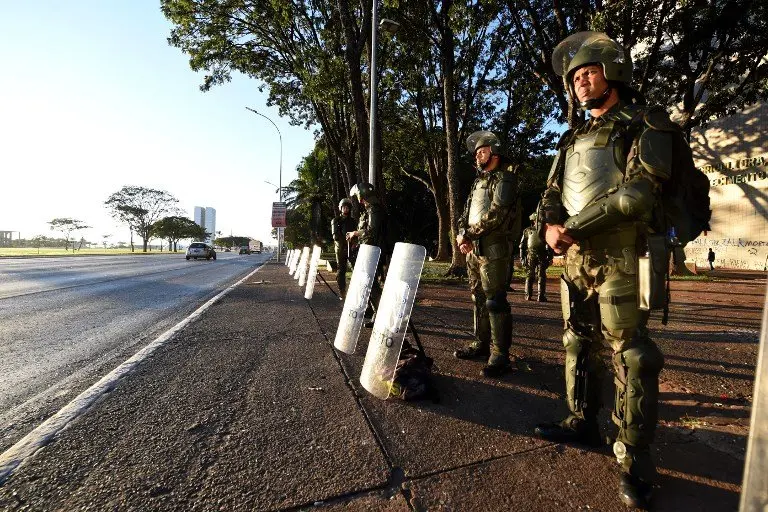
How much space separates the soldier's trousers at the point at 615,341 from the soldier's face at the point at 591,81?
84 centimetres

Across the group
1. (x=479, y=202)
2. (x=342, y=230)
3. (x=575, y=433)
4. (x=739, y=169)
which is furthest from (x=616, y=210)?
(x=739, y=169)

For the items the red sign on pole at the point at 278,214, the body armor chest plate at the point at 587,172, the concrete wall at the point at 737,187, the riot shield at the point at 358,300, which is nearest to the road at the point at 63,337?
the riot shield at the point at 358,300

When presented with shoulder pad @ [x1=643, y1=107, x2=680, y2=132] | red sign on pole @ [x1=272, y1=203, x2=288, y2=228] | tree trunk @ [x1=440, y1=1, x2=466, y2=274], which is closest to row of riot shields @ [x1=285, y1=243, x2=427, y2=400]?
shoulder pad @ [x1=643, y1=107, x2=680, y2=132]

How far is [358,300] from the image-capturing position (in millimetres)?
3363

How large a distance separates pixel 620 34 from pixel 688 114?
18.1ft

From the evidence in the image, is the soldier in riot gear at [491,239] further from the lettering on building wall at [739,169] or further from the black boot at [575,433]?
the lettering on building wall at [739,169]

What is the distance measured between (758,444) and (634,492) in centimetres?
104

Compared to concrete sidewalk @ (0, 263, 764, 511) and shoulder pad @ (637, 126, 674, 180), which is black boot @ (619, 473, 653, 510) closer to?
concrete sidewalk @ (0, 263, 764, 511)

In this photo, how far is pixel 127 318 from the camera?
19.9 feet

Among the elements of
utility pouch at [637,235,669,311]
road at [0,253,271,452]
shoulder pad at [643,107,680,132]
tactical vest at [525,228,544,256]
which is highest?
shoulder pad at [643,107,680,132]

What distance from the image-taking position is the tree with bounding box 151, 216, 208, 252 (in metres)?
78.1

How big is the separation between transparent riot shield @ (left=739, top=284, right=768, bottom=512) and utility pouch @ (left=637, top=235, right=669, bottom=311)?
903mm

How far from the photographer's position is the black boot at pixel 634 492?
1.69 meters

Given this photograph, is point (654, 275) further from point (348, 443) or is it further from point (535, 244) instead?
point (348, 443)
